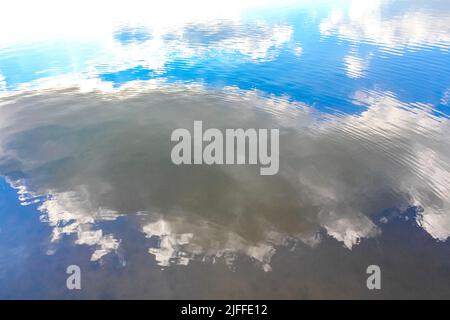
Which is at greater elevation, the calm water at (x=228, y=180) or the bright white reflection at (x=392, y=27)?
the bright white reflection at (x=392, y=27)

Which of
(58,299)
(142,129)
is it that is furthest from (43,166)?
(58,299)

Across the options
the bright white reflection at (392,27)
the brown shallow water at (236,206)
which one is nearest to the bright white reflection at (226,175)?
the brown shallow water at (236,206)

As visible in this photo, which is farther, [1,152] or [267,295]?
[1,152]

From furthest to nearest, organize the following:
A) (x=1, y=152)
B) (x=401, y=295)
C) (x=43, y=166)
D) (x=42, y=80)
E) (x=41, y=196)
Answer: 1. (x=42, y=80)
2. (x=1, y=152)
3. (x=43, y=166)
4. (x=41, y=196)
5. (x=401, y=295)

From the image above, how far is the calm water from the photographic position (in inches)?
539

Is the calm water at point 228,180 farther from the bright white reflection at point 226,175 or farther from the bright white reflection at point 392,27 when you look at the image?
the bright white reflection at point 392,27

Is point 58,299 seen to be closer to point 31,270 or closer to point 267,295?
point 31,270

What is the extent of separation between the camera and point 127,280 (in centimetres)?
1352

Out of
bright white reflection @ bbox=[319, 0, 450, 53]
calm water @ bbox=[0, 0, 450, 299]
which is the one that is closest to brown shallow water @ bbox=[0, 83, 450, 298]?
calm water @ bbox=[0, 0, 450, 299]

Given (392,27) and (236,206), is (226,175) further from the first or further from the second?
(392,27)

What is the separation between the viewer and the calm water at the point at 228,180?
13688 mm

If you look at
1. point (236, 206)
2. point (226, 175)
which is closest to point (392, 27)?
point (226, 175)

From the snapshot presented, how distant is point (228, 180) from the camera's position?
63.8ft

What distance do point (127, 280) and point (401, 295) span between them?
11887 mm
